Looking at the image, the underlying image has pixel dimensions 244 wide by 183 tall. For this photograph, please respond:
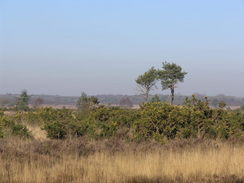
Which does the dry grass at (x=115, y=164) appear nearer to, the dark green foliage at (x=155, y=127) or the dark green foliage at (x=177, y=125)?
the dark green foliage at (x=155, y=127)

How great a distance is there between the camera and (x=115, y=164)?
8.08 meters

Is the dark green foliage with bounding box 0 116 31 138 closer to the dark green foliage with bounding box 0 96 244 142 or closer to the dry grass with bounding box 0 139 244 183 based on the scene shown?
the dark green foliage with bounding box 0 96 244 142

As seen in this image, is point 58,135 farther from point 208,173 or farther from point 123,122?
point 208,173

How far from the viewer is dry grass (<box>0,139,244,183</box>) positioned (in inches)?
287

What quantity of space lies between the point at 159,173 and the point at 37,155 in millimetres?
2767

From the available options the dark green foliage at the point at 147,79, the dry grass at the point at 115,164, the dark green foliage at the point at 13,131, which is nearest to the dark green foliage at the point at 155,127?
the dark green foliage at the point at 13,131

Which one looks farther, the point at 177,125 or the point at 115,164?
the point at 177,125

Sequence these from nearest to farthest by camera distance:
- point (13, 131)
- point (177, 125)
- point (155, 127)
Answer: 1. point (13, 131)
2. point (155, 127)
3. point (177, 125)

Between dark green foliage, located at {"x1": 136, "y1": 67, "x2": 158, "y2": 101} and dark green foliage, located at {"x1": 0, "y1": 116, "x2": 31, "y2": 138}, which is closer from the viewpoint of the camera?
dark green foliage, located at {"x1": 0, "y1": 116, "x2": 31, "y2": 138}

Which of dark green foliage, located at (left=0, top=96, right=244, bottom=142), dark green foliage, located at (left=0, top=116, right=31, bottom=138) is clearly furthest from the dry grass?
dark green foliage, located at (left=0, top=96, right=244, bottom=142)

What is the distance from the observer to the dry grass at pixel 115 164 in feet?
23.9

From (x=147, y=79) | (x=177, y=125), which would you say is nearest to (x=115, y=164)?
(x=177, y=125)

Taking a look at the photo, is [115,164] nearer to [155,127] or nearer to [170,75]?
[155,127]

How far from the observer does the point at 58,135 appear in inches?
486
